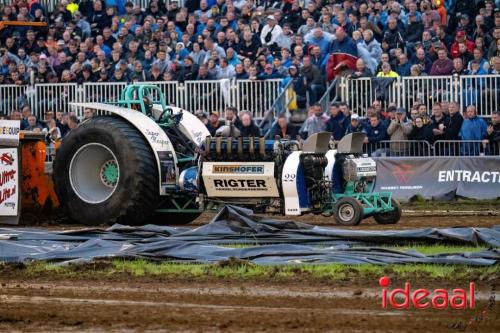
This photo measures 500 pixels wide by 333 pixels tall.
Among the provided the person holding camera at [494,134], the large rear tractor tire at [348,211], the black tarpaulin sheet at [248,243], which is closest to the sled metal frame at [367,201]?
the large rear tractor tire at [348,211]

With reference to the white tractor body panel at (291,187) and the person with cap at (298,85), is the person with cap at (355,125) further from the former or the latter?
the white tractor body panel at (291,187)

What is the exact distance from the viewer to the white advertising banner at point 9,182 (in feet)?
52.3

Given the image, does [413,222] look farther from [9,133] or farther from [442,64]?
[442,64]

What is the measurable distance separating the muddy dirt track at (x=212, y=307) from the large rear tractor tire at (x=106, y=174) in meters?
4.92

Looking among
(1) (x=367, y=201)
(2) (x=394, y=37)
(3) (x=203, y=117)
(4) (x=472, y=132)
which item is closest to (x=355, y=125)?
(4) (x=472, y=132)

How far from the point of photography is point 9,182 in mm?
Answer: 15984

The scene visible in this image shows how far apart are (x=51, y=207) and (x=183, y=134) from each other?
2364mm

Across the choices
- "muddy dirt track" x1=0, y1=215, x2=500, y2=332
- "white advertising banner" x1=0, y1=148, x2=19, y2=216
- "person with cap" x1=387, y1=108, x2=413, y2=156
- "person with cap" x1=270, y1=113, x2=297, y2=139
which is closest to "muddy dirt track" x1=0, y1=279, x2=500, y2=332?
"muddy dirt track" x1=0, y1=215, x2=500, y2=332

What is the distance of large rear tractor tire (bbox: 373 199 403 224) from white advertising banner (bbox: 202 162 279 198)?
5.11ft

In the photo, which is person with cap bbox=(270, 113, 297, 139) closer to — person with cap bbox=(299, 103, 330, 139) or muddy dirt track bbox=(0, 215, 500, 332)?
person with cap bbox=(299, 103, 330, 139)

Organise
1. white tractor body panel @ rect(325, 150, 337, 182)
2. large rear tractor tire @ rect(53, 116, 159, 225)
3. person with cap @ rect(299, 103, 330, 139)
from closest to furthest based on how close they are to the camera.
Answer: large rear tractor tire @ rect(53, 116, 159, 225) → white tractor body panel @ rect(325, 150, 337, 182) → person with cap @ rect(299, 103, 330, 139)

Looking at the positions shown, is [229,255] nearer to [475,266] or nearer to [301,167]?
[475,266]

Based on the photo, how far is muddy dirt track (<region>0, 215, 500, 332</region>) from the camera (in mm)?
7621

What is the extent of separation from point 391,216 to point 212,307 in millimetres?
7567
